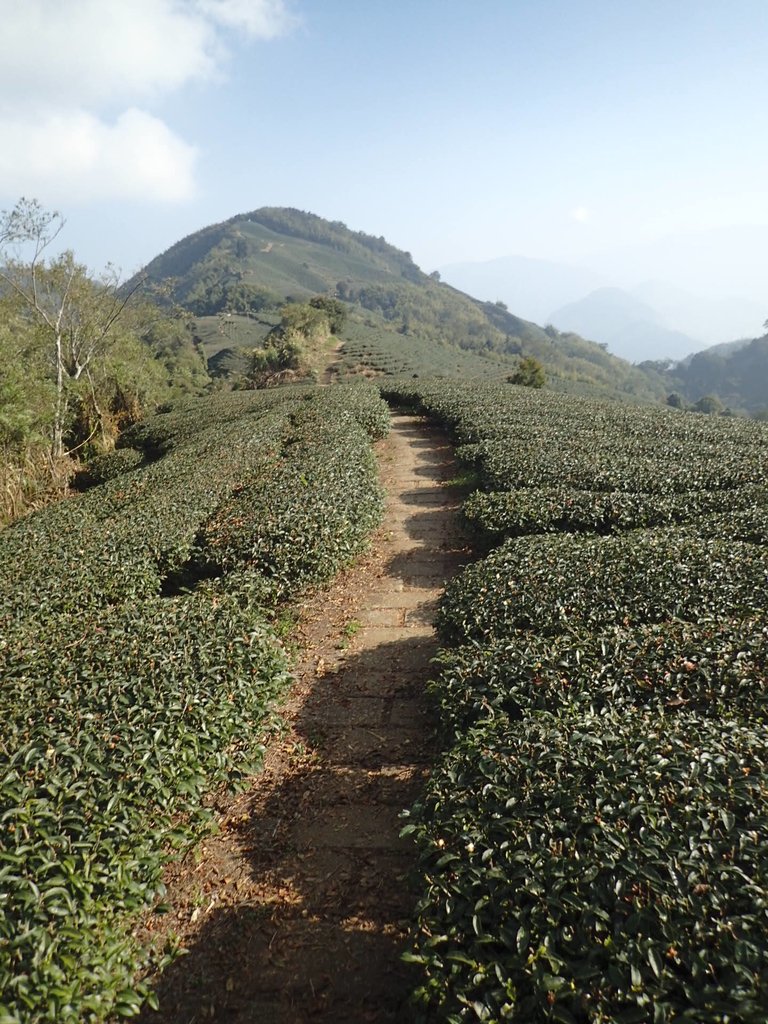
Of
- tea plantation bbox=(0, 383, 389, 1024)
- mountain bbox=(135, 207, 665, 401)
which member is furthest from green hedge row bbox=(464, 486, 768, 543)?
mountain bbox=(135, 207, 665, 401)

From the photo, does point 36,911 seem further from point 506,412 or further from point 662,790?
point 506,412

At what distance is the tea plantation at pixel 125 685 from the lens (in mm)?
3500

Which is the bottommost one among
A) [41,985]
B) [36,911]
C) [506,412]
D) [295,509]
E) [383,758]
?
[383,758]

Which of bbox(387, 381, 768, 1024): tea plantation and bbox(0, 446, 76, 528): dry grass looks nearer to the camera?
bbox(387, 381, 768, 1024): tea plantation

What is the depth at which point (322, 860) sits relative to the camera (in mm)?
4844

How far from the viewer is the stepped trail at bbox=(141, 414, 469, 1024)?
3824 millimetres

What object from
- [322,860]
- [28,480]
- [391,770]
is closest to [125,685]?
[322,860]

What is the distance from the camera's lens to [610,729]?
14.4ft

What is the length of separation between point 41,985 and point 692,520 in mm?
9895

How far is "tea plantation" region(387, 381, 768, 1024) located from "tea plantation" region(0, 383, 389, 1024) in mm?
2049

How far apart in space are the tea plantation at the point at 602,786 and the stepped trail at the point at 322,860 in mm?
733

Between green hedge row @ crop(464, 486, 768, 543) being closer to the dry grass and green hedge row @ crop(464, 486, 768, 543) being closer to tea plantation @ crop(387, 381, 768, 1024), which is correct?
tea plantation @ crop(387, 381, 768, 1024)

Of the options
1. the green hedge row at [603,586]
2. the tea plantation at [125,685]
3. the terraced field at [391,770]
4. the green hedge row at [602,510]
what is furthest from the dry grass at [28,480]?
the green hedge row at [603,586]

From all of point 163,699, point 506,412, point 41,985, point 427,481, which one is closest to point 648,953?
point 41,985
